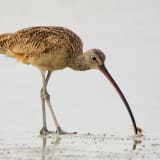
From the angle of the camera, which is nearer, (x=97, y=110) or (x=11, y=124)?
(x=11, y=124)

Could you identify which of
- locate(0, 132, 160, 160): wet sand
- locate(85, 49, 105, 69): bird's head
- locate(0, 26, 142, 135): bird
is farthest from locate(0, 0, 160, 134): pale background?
locate(85, 49, 105, 69): bird's head

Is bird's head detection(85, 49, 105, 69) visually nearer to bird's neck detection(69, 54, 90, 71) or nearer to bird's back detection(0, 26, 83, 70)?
bird's neck detection(69, 54, 90, 71)

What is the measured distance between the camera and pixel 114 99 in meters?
15.8

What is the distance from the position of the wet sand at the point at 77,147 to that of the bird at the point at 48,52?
1.21 meters

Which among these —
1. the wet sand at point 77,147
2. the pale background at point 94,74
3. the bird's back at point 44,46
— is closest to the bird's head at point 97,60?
the bird's back at point 44,46

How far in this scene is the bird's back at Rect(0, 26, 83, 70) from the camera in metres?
14.2

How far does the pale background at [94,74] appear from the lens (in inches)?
566

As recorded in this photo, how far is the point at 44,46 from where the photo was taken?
1429 centimetres

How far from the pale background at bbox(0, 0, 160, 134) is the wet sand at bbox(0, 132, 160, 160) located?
29.2 inches

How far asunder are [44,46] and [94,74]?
11.0 ft

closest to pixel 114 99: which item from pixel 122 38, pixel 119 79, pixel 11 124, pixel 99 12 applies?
pixel 119 79

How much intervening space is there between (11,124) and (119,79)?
11.0 feet

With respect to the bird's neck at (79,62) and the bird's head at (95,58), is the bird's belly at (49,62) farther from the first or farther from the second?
the bird's head at (95,58)

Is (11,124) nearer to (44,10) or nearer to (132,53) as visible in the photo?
(132,53)
